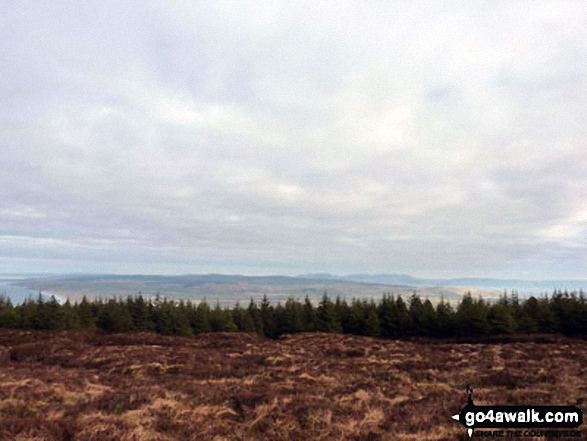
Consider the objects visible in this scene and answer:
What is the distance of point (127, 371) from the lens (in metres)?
21.7

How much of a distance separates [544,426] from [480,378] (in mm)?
9132

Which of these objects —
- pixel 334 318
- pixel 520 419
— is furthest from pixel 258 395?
pixel 334 318

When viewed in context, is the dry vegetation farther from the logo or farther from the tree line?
the tree line

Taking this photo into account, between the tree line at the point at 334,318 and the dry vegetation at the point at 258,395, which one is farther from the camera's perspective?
the tree line at the point at 334,318

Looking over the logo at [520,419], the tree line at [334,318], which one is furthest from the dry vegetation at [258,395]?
the tree line at [334,318]

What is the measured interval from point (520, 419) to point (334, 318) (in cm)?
5539

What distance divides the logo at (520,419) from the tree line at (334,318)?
5054cm

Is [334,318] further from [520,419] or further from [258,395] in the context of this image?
[520,419]

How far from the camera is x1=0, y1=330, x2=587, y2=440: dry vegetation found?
32.9ft

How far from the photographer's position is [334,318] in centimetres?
6438

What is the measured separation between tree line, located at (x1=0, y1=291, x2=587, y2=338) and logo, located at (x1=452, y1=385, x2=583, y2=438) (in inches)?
1990

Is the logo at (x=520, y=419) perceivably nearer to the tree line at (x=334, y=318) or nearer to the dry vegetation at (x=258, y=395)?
the dry vegetation at (x=258, y=395)

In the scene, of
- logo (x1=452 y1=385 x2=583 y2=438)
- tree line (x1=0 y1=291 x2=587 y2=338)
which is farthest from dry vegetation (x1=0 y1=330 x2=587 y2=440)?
tree line (x1=0 y1=291 x2=587 y2=338)

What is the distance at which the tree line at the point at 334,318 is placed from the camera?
181 feet
